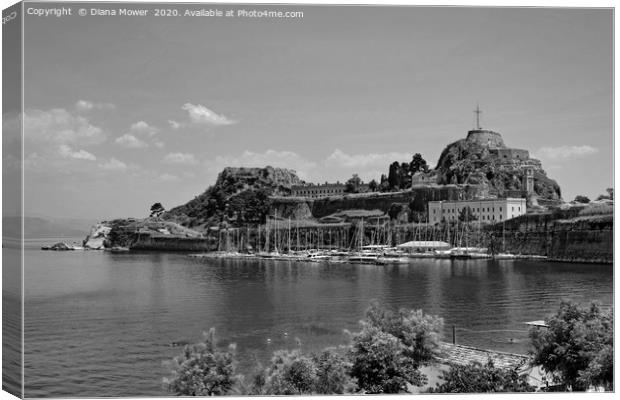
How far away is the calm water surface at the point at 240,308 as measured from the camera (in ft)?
45.2

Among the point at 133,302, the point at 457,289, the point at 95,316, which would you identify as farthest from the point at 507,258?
the point at 95,316

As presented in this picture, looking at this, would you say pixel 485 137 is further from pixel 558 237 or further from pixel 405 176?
pixel 558 237

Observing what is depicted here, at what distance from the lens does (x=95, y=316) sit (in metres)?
19.0

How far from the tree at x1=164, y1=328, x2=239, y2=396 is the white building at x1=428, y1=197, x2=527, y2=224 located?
1642 inches

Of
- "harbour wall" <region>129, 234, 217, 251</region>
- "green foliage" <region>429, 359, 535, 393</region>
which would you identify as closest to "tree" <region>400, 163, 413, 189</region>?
"harbour wall" <region>129, 234, 217, 251</region>

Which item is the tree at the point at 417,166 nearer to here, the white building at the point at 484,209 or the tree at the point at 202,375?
the white building at the point at 484,209

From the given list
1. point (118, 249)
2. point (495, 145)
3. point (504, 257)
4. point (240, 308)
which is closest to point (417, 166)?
point (495, 145)

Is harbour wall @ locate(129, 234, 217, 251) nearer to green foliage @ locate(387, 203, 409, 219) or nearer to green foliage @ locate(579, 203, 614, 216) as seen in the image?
green foliage @ locate(387, 203, 409, 219)

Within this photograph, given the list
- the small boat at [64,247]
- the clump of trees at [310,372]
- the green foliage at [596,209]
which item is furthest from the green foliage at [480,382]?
the small boat at [64,247]

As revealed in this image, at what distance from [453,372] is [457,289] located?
53.5ft

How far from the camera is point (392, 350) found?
34.5ft

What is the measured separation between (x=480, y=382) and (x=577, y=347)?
1966 millimetres

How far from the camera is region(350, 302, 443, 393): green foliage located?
33.3 ft

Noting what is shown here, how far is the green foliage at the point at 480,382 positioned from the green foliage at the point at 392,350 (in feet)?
2.04
